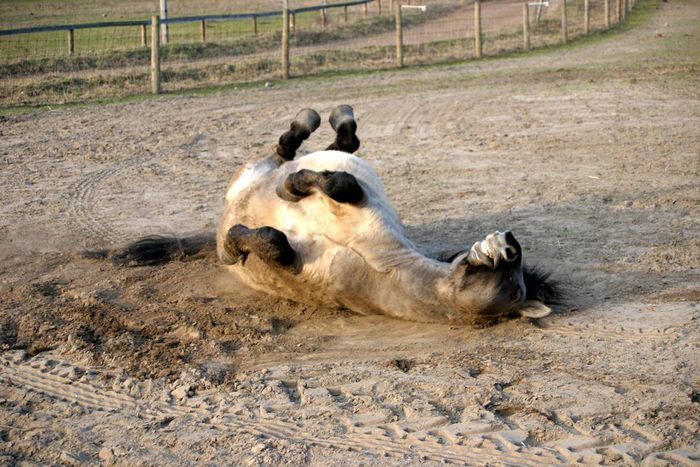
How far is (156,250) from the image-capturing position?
24.6 ft

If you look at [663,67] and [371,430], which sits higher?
[663,67]

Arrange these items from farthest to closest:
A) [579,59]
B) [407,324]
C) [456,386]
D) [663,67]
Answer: [579,59] < [663,67] < [407,324] < [456,386]

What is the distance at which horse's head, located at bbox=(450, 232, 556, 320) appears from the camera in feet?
17.3

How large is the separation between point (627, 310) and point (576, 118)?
22.6 ft

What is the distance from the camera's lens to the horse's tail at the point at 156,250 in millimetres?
7426

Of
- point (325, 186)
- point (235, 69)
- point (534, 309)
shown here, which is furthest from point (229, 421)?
point (235, 69)

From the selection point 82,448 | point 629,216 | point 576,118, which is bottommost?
point 82,448

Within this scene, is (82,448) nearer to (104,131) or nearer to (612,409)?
(612,409)

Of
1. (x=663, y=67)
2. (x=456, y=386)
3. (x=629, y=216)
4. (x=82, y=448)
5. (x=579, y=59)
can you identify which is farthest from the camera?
(x=579, y=59)

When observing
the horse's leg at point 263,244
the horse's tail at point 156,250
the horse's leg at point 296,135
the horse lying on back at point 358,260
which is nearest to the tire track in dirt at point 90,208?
the horse's tail at point 156,250

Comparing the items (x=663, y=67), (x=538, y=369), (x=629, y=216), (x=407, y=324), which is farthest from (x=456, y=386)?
(x=663, y=67)

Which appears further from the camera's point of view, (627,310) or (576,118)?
(576,118)

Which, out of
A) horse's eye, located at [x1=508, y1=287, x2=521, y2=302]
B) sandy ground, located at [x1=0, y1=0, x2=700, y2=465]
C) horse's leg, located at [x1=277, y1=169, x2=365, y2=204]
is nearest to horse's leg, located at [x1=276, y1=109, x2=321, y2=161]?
sandy ground, located at [x1=0, y1=0, x2=700, y2=465]

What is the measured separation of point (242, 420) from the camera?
15.6ft
